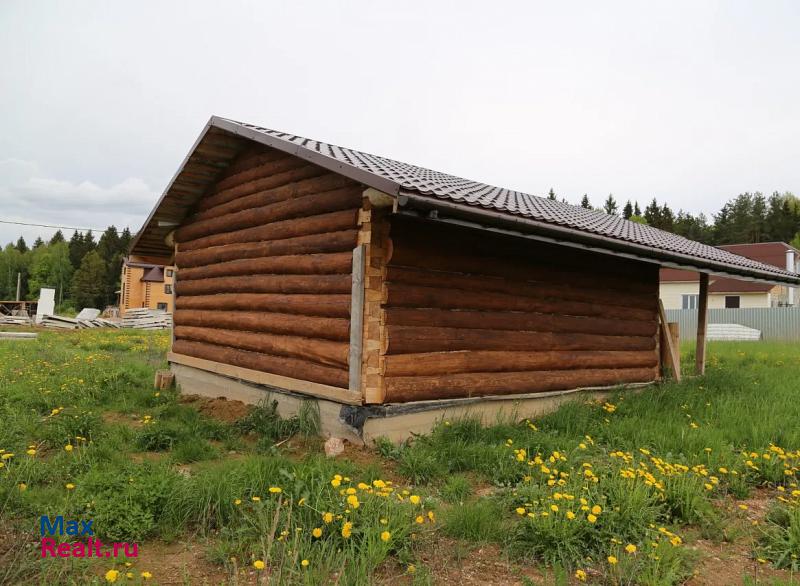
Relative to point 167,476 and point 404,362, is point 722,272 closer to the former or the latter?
point 404,362

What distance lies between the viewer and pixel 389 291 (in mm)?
6070

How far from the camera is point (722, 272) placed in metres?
9.48

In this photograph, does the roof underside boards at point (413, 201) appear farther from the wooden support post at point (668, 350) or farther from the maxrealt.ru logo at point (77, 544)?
the maxrealt.ru logo at point (77, 544)

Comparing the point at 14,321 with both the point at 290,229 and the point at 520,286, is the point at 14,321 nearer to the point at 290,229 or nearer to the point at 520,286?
the point at 290,229

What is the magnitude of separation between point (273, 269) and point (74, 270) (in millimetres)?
87790

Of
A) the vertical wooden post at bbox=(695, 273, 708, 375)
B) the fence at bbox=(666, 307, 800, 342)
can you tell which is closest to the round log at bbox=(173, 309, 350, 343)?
the vertical wooden post at bbox=(695, 273, 708, 375)

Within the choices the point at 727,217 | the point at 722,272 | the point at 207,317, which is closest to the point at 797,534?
the point at 722,272

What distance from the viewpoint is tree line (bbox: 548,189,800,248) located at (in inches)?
2427

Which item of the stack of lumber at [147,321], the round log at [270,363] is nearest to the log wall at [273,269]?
the round log at [270,363]

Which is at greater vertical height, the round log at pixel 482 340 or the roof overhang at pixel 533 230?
the roof overhang at pixel 533 230

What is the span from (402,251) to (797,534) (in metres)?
4.11

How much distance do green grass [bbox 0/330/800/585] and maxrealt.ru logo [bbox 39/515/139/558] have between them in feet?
0.25

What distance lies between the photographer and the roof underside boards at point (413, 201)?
5.23 meters

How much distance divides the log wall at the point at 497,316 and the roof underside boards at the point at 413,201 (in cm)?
64
